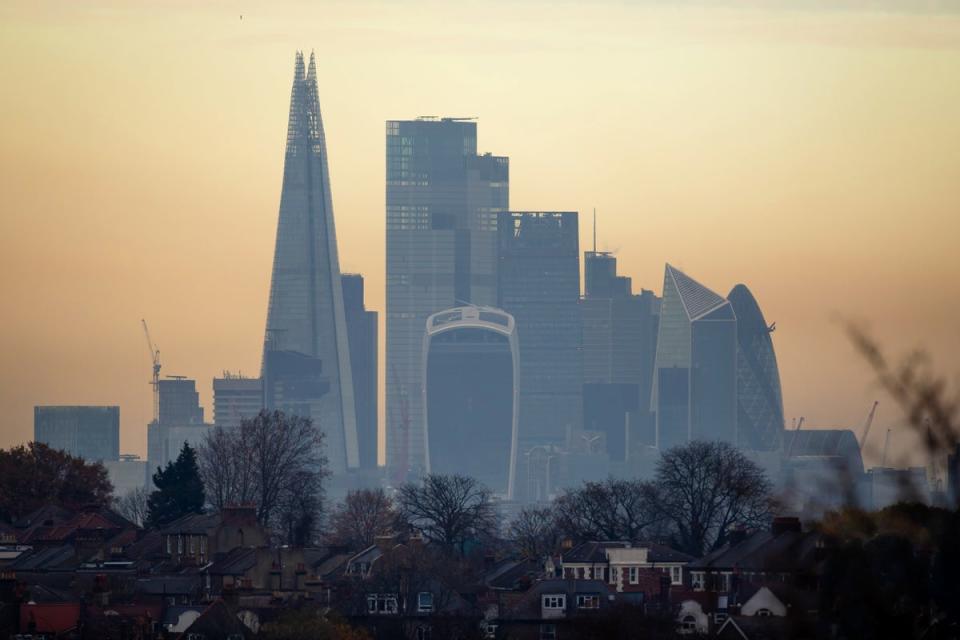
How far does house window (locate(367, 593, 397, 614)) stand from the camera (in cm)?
6988

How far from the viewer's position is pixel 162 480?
350ft

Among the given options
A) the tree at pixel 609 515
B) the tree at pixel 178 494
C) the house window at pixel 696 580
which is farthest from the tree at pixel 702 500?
the tree at pixel 178 494

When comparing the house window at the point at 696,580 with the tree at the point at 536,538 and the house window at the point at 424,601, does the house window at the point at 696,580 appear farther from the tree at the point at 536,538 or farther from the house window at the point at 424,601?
the tree at the point at 536,538

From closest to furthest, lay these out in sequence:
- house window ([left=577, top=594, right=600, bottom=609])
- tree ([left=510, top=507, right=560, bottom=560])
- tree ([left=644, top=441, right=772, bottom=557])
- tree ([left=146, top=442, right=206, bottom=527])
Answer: house window ([left=577, top=594, right=600, bottom=609]) → tree ([left=644, top=441, right=772, bottom=557]) → tree ([left=510, top=507, right=560, bottom=560]) → tree ([left=146, top=442, right=206, bottom=527])

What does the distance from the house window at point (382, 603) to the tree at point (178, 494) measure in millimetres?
32503

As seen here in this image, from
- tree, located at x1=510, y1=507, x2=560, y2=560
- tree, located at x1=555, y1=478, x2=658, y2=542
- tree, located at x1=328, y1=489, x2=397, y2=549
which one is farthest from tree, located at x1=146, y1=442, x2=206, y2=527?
tree, located at x1=555, y1=478, x2=658, y2=542

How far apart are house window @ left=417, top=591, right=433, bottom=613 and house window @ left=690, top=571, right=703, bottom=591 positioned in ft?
24.3

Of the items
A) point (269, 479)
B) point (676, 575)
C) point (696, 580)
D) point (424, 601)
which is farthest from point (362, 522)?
point (424, 601)

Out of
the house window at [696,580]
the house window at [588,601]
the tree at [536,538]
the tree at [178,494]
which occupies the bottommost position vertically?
the house window at [588,601]

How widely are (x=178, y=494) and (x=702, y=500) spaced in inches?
906

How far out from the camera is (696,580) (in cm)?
7156

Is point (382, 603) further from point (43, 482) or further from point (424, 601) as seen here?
point (43, 482)

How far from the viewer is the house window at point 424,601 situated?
6944 centimetres

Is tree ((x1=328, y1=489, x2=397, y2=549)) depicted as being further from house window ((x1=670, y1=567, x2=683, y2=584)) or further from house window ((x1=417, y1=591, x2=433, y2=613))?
house window ((x1=417, y1=591, x2=433, y2=613))
